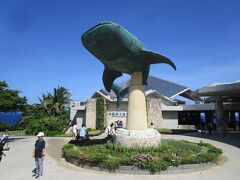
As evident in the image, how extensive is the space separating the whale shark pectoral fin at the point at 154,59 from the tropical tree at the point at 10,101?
1341 cm

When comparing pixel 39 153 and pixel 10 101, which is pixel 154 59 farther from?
pixel 10 101

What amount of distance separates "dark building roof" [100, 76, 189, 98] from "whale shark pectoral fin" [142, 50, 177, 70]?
2403 centimetres

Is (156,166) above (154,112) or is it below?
below

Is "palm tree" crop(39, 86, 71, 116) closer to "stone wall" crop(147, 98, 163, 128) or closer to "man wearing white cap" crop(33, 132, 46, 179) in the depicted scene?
"stone wall" crop(147, 98, 163, 128)

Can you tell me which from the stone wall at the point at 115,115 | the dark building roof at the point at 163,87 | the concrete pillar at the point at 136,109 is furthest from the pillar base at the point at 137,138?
the dark building roof at the point at 163,87

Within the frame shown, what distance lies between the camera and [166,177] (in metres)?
10.8

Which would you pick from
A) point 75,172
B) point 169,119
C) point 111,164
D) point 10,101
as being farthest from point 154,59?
point 169,119

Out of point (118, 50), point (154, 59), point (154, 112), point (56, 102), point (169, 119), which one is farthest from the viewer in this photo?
point (56, 102)

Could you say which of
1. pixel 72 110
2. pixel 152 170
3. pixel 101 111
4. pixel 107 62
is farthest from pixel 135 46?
pixel 72 110

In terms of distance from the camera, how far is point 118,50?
14203 millimetres

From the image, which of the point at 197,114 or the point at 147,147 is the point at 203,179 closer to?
the point at 147,147

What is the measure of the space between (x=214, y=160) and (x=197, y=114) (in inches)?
1336

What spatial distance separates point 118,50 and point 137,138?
470 cm

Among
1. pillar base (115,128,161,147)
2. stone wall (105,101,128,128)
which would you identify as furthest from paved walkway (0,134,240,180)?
stone wall (105,101,128,128)
